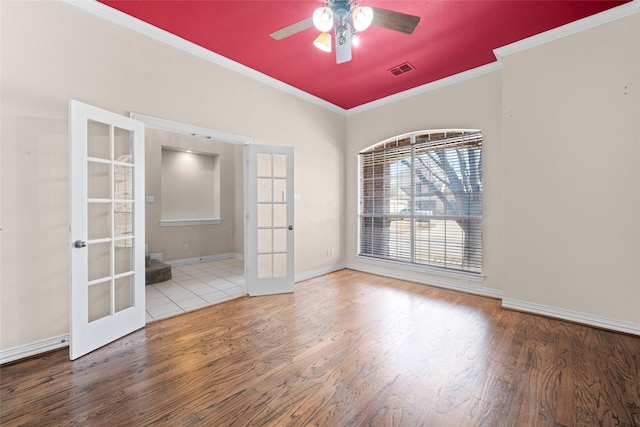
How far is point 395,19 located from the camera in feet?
6.35

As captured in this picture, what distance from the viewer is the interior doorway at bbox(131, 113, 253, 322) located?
14.9 ft

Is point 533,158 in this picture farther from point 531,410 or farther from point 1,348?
point 1,348

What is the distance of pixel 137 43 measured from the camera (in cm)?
255

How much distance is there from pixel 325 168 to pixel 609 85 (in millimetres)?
3391

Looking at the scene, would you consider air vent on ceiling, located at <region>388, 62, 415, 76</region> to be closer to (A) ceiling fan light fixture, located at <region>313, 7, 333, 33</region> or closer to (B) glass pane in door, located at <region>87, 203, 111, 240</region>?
(A) ceiling fan light fixture, located at <region>313, 7, 333, 33</region>

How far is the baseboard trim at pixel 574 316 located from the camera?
2.40m

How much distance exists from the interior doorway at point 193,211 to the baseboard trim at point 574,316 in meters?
3.44

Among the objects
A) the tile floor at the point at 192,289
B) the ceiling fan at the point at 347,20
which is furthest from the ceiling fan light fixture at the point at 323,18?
the tile floor at the point at 192,289

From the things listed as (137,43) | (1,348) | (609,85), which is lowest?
(1,348)

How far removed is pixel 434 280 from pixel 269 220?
257 cm

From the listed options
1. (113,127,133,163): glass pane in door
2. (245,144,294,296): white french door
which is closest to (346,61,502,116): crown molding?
(245,144,294,296): white french door

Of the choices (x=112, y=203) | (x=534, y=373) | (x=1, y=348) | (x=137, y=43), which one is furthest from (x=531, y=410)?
(x=137, y=43)

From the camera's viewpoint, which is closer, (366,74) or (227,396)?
(227,396)

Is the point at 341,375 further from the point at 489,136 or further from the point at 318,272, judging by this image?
the point at 489,136
